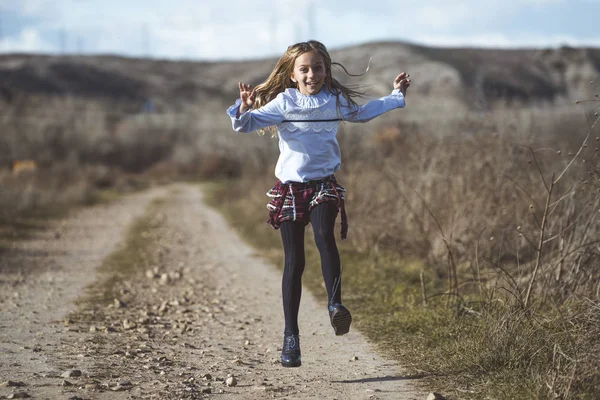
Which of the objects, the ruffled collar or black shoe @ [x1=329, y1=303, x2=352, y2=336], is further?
the ruffled collar

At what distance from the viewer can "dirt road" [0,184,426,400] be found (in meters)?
4.26

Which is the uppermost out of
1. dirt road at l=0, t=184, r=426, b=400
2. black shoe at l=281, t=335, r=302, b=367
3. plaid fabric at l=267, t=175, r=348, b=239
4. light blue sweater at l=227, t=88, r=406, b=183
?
light blue sweater at l=227, t=88, r=406, b=183

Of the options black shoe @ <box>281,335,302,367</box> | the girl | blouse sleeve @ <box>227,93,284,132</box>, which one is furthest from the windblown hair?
black shoe @ <box>281,335,302,367</box>

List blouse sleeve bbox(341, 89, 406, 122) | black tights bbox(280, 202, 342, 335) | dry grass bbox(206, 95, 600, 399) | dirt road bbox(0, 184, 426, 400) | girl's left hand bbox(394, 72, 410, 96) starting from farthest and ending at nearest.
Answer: girl's left hand bbox(394, 72, 410, 96) < blouse sleeve bbox(341, 89, 406, 122) < black tights bbox(280, 202, 342, 335) < dry grass bbox(206, 95, 600, 399) < dirt road bbox(0, 184, 426, 400)

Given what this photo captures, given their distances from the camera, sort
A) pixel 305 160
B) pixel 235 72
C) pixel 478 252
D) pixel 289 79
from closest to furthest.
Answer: pixel 305 160 < pixel 289 79 < pixel 478 252 < pixel 235 72

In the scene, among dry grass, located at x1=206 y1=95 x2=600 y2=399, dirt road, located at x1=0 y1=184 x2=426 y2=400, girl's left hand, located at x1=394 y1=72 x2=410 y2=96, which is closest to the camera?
dirt road, located at x1=0 y1=184 x2=426 y2=400

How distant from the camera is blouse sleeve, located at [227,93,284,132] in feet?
14.7

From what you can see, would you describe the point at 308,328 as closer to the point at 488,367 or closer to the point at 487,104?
the point at 488,367

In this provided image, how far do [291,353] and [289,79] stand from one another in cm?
173

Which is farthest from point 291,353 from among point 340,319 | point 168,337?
point 168,337

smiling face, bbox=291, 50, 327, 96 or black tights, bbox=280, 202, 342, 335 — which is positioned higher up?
smiling face, bbox=291, 50, 327, 96

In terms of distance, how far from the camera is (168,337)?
5.79m

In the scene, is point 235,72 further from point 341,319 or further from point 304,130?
point 341,319

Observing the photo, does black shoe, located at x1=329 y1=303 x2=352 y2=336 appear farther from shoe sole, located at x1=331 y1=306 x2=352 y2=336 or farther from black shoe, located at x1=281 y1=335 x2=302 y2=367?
black shoe, located at x1=281 y1=335 x2=302 y2=367
